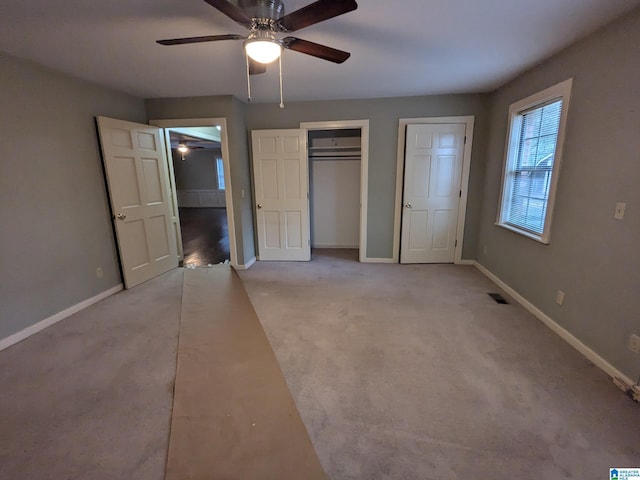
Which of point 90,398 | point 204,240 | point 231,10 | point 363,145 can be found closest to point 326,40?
point 231,10

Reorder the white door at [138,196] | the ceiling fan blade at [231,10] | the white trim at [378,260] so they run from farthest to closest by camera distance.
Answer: the white trim at [378,260] → the white door at [138,196] → the ceiling fan blade at [231,10]

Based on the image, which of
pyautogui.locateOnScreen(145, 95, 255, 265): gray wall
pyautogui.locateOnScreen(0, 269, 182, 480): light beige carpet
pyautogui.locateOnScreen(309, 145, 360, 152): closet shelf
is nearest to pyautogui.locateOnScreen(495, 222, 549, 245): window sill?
pyautogui.locateOnScreen(309, 145, 360, 152): closet shelf

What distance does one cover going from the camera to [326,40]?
7.54 feet

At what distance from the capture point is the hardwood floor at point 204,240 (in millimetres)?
4902

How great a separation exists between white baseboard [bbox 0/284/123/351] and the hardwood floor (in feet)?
4.45

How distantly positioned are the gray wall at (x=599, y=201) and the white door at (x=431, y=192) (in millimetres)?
1263

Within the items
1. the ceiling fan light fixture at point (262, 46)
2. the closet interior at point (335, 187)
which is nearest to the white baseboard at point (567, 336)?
the closet interior at point (335, 187)

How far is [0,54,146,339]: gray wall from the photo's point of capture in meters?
2.43

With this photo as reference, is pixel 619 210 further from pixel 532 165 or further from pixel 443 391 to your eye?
pixel 443 391

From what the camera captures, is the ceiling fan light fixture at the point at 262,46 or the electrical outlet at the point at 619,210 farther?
the electrical outlet at the point at 619,210

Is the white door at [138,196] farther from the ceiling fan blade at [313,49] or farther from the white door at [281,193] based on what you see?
the ceiling fan blade at [313,49]

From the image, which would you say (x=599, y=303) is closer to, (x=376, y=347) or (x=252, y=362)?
(x=376, y=347)

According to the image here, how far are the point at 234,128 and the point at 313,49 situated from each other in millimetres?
2345

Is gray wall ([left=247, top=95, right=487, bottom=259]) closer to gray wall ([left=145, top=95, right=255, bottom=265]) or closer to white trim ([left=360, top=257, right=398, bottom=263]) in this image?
white trim ([left=360, top=257, right=398, bottom=263])
